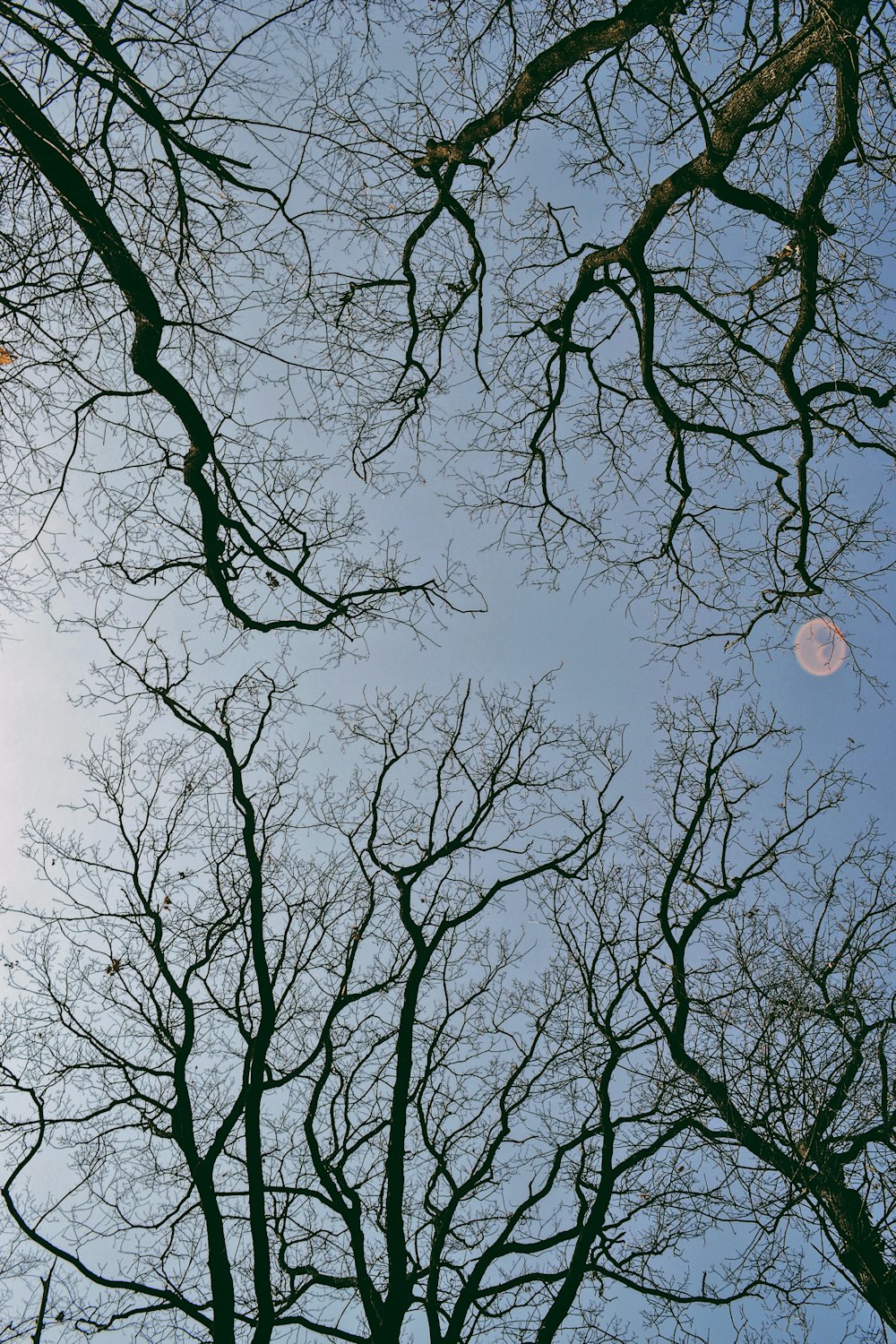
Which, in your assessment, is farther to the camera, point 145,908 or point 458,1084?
point 458,1084

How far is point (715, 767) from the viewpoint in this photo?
26.8ft

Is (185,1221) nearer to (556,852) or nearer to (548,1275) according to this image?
(548,1275)

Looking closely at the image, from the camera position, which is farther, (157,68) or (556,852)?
(556,852)

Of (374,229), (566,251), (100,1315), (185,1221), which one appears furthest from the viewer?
(185,1221)

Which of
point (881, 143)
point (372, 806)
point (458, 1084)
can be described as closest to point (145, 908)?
point (372, 806)

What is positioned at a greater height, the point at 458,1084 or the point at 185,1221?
the point at 458,1084

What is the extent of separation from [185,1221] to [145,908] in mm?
2700

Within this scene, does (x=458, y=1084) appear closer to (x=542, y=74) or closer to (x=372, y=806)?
(x=372, y=806)

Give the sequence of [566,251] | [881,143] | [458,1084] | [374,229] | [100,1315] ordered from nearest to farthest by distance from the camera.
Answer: [881,143]
[374,229]
[566,251]
[100,1315]
[458,1084]

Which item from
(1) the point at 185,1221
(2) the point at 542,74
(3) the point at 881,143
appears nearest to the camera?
(3) the point at 881,143

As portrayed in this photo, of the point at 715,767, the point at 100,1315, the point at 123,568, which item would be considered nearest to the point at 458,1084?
the point at 100,1315

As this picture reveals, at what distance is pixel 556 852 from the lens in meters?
8.09

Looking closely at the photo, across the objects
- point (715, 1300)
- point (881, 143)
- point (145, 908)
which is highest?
point (881, 143)

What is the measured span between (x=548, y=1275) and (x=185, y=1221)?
3.13 m
